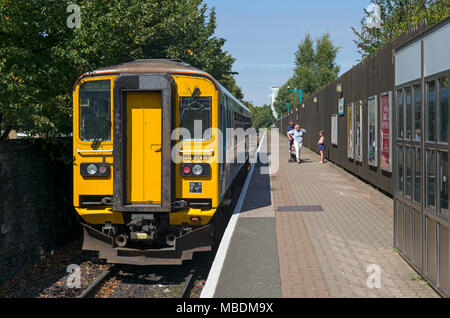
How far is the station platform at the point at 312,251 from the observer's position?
6152mm

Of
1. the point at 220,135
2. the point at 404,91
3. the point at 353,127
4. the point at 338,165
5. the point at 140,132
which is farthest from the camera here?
the point at 338,165

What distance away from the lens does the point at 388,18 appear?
2153 cm

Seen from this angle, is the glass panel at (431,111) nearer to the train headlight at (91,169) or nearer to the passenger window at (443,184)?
the passenger window at (443,184)

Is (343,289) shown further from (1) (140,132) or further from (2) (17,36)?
(2) (17,36)

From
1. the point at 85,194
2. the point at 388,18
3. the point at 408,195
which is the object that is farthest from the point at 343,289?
the point at 388,18

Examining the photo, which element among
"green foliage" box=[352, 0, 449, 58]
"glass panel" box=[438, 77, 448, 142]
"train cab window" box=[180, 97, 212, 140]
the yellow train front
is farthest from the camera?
"green foliage" box=[352, 0, 449, 58]

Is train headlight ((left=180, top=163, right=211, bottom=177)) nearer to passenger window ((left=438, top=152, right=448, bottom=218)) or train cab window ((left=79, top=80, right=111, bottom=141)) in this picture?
train cab window ((left=79, top=80, right=111, bottom=141))

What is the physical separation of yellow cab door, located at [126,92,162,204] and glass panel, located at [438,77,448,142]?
4.05m

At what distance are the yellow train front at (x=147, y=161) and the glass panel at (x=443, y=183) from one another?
3.52 meters

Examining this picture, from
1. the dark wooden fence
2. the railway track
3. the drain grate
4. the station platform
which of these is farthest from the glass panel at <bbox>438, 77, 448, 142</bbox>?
the drain grate

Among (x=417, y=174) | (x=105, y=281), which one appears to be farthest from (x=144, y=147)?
(x=417, y=174)

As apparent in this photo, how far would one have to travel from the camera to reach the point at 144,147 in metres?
7.97

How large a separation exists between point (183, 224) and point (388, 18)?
16.7 metres

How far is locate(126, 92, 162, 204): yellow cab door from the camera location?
7.96m
